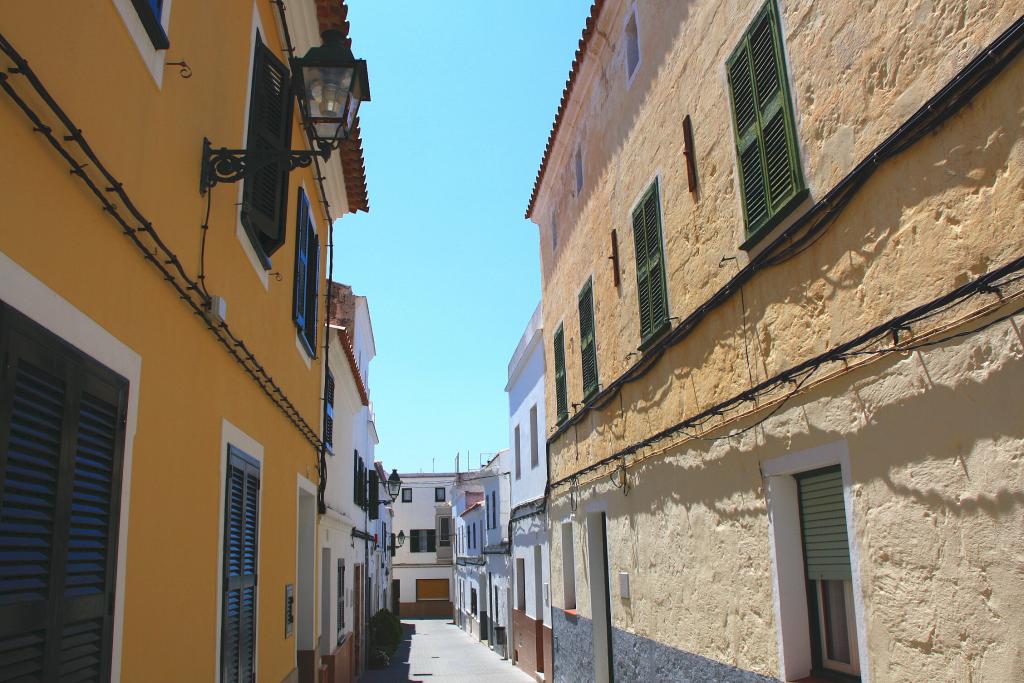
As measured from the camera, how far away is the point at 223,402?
220 inches

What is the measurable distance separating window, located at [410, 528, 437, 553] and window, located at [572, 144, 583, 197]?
152 ft

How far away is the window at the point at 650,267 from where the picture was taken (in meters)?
8.34

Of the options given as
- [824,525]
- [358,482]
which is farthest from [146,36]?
[358,482]

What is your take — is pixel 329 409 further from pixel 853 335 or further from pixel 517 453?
pixel 853 335

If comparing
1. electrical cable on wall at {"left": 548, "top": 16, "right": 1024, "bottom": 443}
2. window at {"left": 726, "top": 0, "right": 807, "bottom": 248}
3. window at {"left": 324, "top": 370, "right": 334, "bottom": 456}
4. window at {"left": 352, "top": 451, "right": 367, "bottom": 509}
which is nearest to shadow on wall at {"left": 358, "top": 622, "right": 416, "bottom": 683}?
window at {"left": 352, "top": 451, "right": 367, "bottom": 509}

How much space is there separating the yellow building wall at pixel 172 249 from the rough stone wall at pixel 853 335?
3.56 meters

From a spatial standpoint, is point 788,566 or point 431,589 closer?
point 788,566

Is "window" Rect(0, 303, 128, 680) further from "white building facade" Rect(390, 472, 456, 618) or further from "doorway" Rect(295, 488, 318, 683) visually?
"white building facade" Rect(390, 472, 456, 618)

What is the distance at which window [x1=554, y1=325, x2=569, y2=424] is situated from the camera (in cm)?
1358

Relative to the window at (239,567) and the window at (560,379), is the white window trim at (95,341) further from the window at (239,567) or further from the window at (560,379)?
the window at (560,379)

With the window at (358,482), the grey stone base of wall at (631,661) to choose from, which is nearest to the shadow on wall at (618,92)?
the grey stone base of wall at (631,661)

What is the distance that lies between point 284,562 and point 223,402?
10.2ft

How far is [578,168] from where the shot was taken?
40.6 feet

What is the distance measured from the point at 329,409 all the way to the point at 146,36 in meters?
9.58
